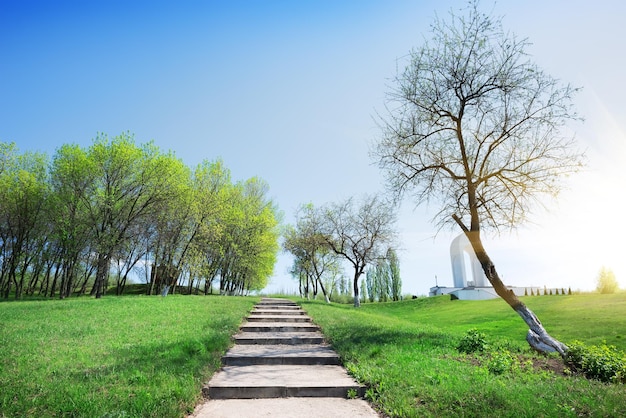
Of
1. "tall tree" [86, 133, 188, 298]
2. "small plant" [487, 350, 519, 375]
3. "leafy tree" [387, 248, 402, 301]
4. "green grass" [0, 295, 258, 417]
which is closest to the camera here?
"green grass" [0, 295, 258, 417]

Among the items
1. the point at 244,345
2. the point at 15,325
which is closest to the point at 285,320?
the point at 244,345

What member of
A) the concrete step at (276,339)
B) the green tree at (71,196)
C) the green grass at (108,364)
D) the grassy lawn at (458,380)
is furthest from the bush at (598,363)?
the green tree at (71,196)

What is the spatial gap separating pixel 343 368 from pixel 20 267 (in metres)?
39.4

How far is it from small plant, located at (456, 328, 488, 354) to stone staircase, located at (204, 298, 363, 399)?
11.3ft

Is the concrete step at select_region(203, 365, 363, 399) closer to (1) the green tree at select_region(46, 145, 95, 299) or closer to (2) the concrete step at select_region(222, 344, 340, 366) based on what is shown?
(2) the concrete step at select_region(222, 344, 340, 366)

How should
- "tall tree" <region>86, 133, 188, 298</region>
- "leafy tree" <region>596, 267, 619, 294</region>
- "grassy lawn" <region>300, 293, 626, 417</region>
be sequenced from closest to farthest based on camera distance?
"grassy lawn" <region>300, 293, 626, 417</region> < "tall tree" <region>86, 133, 188, 298</region> < "leafy tree" <region>596, 267, 619, 294</region>

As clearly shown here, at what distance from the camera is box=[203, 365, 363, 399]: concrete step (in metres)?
6.03

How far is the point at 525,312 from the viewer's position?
10.0 meters

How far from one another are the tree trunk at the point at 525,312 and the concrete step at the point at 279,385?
19.3 feet

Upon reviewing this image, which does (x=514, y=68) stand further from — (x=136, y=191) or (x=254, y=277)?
(x=254, y=277)

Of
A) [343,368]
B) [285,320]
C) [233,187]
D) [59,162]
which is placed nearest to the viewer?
[343,368]

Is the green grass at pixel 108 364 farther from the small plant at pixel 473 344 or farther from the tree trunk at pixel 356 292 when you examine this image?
the tree trunk at pixel 356 292

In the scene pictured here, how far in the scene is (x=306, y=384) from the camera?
6.25 meters

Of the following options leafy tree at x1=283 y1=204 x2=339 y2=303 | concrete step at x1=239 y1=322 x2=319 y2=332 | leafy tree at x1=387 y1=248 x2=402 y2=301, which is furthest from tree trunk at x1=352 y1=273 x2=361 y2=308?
leafy tree at x1=387 y1=248 x2=402 y2=301
